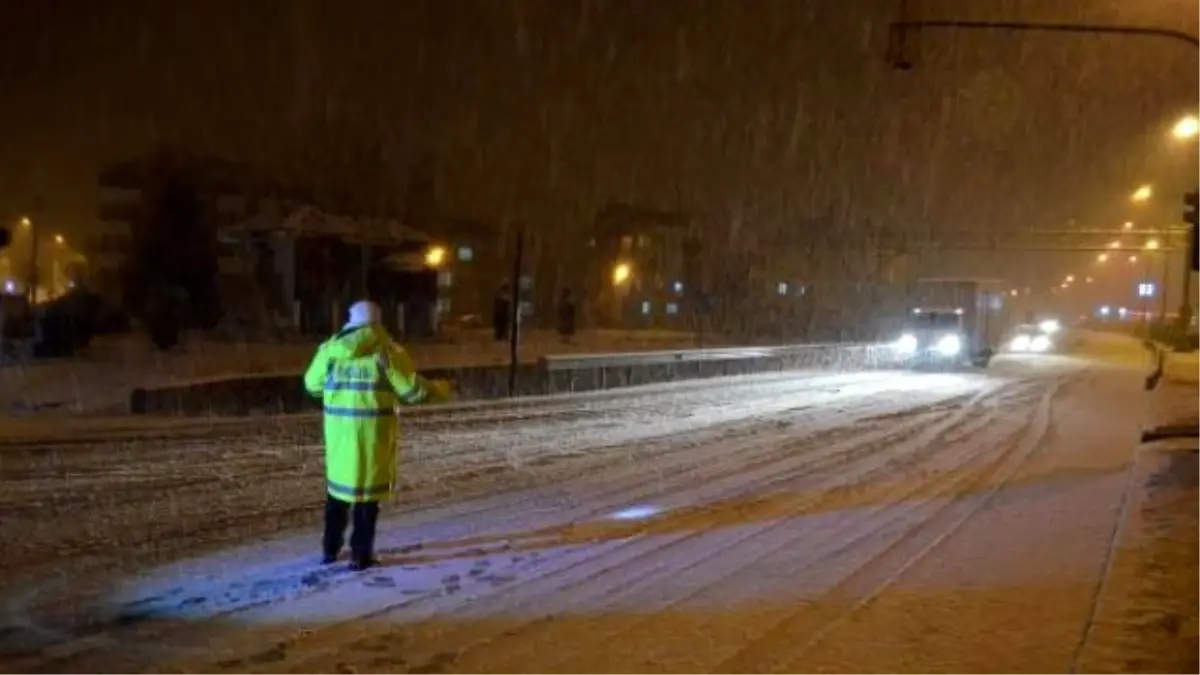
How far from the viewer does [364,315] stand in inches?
328

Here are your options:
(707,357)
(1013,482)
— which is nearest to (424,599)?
(1013,482)

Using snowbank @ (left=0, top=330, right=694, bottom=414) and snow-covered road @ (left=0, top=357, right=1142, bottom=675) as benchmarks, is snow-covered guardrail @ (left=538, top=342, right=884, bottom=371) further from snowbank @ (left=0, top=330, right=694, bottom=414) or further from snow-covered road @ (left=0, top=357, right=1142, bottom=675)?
snow-covered road @ (left=0, top=357, right=1142, bottom=675)

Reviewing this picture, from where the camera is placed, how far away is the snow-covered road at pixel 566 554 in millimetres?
6594

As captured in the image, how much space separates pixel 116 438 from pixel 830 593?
11.0 metres

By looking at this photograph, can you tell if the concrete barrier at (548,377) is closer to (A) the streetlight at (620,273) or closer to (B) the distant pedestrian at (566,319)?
(B) the distant pedestrian at (566,319)

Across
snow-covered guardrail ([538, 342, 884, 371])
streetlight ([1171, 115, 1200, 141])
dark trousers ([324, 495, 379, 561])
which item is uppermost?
streetlight ([1171, 115, 1200, 141])

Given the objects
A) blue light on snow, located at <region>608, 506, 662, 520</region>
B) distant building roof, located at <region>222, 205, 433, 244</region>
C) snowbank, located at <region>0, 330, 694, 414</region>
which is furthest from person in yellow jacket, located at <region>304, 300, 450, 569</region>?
distant building roof, located at <region>222, 205, 433, 244</region>

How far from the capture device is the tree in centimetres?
4400

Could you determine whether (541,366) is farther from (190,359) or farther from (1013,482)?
(1013,482)

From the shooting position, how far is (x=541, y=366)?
27.2 metres

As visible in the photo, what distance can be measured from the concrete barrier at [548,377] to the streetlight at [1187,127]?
13361 mm

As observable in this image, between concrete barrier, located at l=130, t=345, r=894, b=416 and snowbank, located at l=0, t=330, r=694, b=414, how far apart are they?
87 centimetres

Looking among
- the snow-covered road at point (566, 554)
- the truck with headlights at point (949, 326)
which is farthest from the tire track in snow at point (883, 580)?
the truck with headlights at point (949, 326)

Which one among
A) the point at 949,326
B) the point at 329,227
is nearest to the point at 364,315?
Result: the point at 949,326
